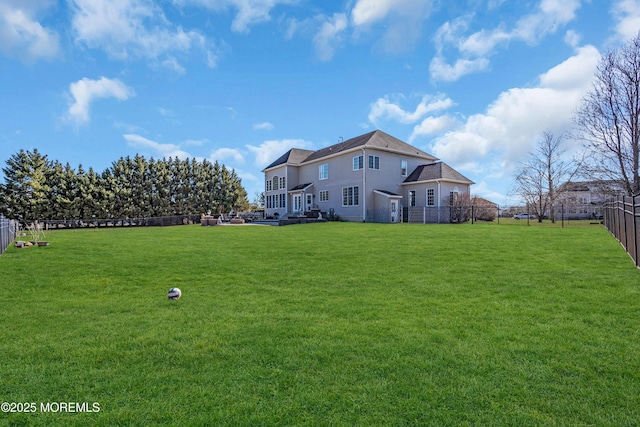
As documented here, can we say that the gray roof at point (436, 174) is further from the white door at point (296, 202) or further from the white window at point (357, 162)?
the white door at point (296, 202)

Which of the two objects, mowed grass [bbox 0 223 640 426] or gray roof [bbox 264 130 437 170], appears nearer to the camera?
mowed grass [bbox 0 223 640 426]

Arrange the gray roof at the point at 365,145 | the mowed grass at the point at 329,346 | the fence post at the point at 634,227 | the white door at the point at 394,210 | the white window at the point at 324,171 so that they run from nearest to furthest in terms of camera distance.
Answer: the mowed grass at the point at 329,346 → the fence post at the point at 634,227 → the white door at the point at 394,210 → the gray roof at the point at 365,145 → the white window at the point at 324,171

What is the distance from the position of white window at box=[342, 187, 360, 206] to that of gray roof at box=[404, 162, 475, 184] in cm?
Result: 471

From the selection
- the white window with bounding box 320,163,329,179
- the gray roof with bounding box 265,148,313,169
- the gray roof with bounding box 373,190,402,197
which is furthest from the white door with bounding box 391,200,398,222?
the gray roof with bounding box 265,148,313,169

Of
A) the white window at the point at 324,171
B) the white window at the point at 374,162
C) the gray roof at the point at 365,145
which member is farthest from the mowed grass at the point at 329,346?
the white window at the point at 324,171

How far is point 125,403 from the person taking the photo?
2504 millimetres

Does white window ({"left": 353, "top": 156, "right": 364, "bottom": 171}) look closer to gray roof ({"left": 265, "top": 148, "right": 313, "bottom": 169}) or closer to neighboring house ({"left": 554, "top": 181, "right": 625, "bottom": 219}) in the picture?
gray roof ({"left": 265, "top": 148, "right": 313, "bottom": 169})

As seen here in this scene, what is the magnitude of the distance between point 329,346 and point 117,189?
37.7 meters

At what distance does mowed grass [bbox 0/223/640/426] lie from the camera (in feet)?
7.93

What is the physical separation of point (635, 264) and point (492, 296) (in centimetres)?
469

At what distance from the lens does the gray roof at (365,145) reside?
28.1 meters

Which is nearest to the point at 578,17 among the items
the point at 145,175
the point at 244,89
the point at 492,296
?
the point at 492,296

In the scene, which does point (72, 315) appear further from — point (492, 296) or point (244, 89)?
point (244, 89)

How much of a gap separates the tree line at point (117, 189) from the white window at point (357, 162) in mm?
20307
